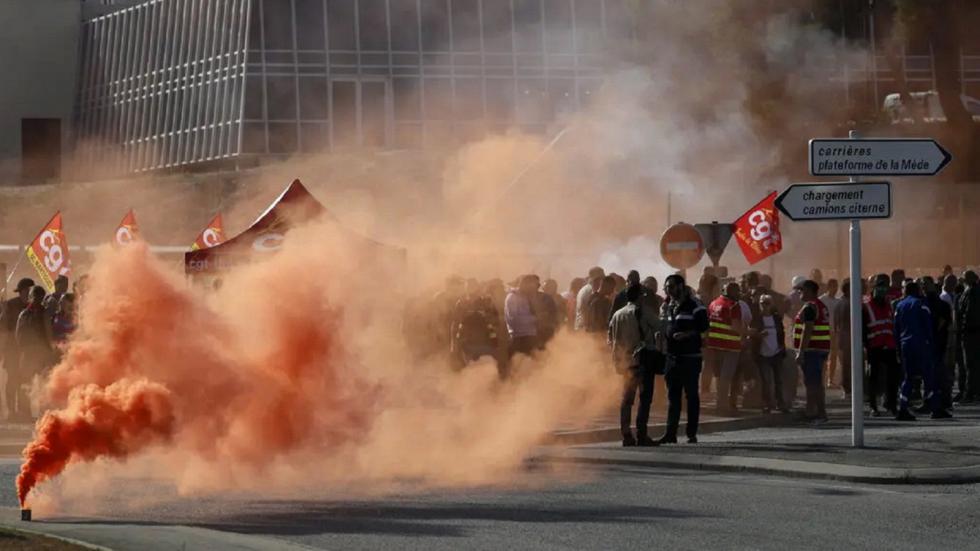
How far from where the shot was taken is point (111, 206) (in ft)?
221

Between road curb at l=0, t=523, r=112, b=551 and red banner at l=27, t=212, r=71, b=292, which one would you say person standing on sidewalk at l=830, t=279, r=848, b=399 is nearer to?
red banner at l=27, t=212, r=71, b=292

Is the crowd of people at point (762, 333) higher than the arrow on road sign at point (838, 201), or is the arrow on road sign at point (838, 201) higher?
the arrow on road sign at point (838, 201)

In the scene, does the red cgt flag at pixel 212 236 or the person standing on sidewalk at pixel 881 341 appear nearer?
the person standing on sidewalk at pixel 881 341

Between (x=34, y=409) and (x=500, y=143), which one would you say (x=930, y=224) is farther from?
(x=34, y=409)

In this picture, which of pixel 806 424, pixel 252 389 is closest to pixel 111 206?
pixel 806 424

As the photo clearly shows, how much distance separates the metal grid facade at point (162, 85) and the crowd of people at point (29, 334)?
138 ft

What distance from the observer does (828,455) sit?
17.1 meters

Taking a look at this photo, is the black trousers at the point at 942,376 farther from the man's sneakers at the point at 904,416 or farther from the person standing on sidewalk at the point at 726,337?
the person standing on sidewalk at the point at 726,337

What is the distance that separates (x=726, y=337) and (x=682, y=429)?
1967mm

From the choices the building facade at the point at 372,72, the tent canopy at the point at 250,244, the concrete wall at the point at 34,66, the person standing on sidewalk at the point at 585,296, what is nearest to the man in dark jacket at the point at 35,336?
→ the tent canopy at the point at 250,244

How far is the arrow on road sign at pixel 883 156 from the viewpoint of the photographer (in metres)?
17.6

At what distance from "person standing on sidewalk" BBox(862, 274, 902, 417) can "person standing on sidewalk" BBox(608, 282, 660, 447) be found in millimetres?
4474

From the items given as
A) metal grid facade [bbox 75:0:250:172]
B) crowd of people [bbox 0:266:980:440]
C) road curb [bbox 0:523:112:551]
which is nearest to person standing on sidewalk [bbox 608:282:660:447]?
crowd of people [bbox 0:266:980:440]

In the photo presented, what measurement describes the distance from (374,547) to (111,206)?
188ft
